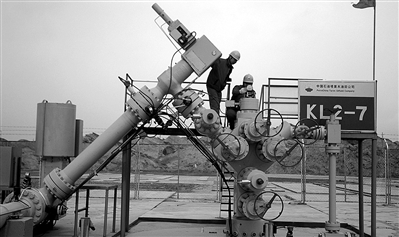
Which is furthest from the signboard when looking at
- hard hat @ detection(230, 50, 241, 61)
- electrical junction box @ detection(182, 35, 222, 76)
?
electrical junction box @ detection(182, 35, 222, 76)

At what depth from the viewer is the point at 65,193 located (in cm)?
909

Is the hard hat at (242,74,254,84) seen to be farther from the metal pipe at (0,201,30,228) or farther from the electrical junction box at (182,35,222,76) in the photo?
the metal pipe at (0,201,30,228)

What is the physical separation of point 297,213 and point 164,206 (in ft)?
16.3

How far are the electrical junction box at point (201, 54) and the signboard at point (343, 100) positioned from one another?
6.82ft

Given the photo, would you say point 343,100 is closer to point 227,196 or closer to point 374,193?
point 374,193

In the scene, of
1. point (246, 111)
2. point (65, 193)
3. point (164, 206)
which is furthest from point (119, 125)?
point (164, 206)

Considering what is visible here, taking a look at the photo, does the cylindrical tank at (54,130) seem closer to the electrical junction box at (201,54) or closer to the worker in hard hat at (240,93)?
the electrical junction box at (201,54)

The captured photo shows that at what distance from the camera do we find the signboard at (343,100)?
30.4 ft

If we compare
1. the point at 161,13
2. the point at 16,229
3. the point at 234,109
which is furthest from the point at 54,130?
the point at 234,109

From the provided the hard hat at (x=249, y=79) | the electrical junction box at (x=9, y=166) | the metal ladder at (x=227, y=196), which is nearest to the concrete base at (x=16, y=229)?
the electrical junction box at (x=9, y=166)

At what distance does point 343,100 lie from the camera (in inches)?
365

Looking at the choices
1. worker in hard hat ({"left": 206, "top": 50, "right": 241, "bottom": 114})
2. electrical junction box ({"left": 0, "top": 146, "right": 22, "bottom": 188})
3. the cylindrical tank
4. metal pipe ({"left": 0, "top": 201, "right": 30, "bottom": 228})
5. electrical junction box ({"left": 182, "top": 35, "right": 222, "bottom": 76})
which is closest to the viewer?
metal pipe ({"left": 0, "top": 201, "right": 30, "bottom": 228})

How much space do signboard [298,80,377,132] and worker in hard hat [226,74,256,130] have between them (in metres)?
1.03

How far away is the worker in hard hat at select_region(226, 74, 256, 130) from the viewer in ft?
30.7
